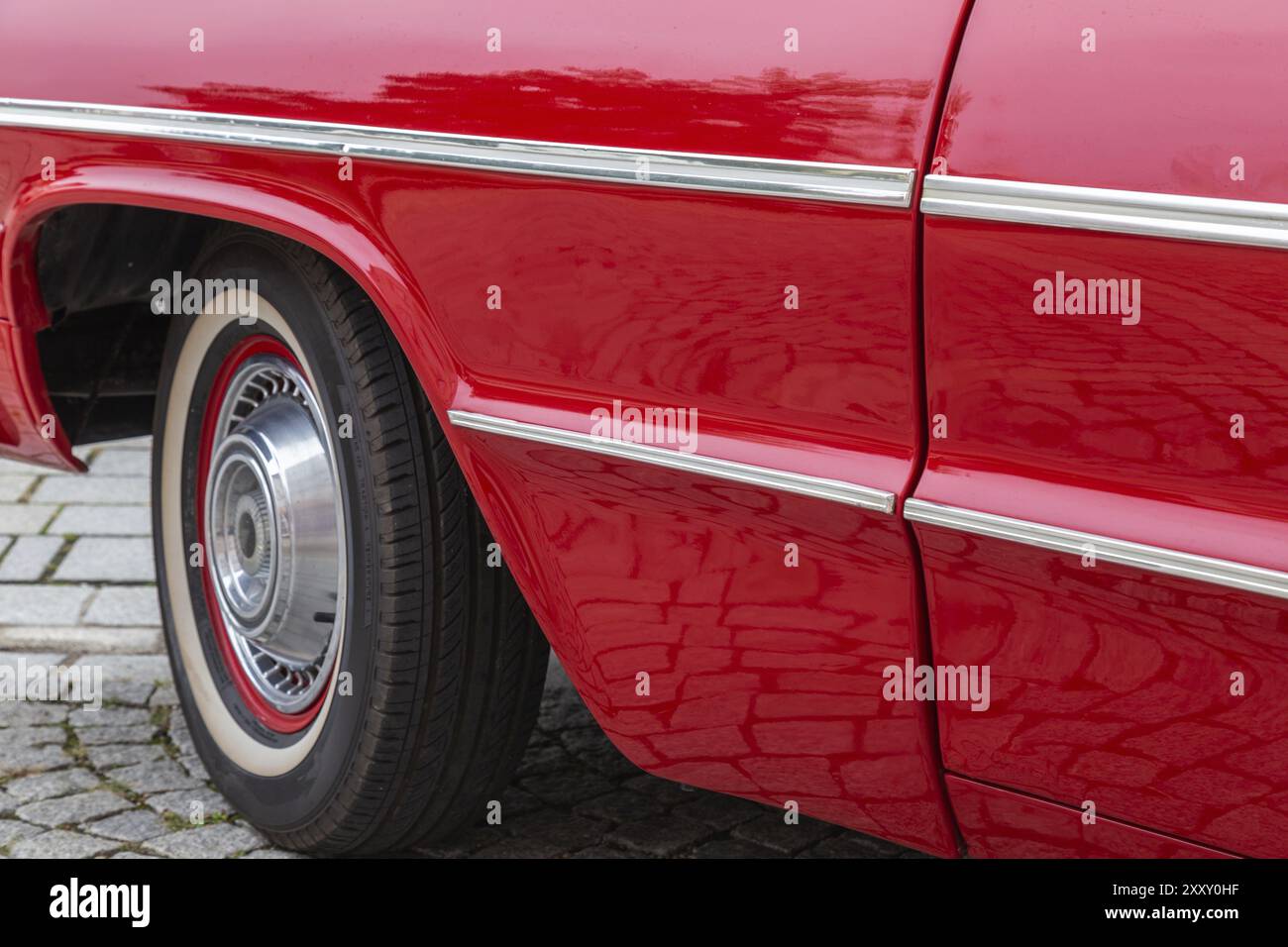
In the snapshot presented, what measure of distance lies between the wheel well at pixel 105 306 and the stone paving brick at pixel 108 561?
0.83m

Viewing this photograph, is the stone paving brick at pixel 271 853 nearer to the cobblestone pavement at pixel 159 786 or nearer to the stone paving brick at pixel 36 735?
the cobblestone pavement at pixel 159 786

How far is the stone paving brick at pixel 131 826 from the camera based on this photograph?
2.76m

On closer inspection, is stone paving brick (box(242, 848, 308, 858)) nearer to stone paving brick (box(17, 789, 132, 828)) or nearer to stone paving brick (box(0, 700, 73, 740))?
stone paving brick (box(17, 789, 132, 828))

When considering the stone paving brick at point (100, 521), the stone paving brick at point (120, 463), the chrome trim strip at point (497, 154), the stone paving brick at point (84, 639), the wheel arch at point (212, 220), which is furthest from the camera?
the stone paving brick at point (120, 463)

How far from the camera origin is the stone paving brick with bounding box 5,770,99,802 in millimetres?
2916

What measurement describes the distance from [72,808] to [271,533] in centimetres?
74

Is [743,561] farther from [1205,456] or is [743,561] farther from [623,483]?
[1205,456]

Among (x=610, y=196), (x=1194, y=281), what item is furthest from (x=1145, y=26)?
(x=610, y=196)

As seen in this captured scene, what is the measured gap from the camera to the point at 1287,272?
1389mm

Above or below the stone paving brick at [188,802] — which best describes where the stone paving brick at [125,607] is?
above

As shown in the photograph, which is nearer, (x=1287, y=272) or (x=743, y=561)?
(x=1287, y=272)

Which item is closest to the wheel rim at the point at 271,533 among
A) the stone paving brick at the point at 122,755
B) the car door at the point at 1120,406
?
the stone paving brick at the point at 122,755

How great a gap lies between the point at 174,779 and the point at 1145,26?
7.56ft

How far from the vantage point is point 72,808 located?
2861mm
